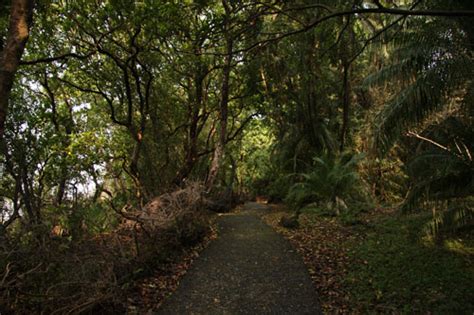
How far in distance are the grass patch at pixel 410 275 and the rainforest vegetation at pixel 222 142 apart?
0.03 m

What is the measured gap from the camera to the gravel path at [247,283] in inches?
141

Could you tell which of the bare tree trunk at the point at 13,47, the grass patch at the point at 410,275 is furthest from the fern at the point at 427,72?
the bare tree trunk at the point at 13,47

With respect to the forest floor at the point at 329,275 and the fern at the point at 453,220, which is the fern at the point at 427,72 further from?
the forest floor at the point at 329,275

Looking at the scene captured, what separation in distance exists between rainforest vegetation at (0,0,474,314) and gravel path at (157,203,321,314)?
59cm

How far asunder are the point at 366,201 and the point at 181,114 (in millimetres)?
8544

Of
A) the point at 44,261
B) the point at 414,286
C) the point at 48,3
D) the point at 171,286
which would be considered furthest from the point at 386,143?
the point at 48,3

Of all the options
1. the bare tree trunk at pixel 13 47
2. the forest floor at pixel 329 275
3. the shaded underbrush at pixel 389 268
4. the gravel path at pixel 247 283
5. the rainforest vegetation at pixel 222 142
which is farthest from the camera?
the gravel path at pixel 247 283

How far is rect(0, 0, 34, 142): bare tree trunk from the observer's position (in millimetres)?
2283

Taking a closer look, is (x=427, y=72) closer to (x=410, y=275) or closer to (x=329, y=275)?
(x=410, y=275)

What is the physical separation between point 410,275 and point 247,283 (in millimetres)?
2420

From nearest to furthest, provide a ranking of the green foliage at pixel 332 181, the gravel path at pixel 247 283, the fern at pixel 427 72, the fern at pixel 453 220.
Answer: the gravel path at pixel 247 283 → the fern at pixel 453 220 → the fern at pixel 427 72 → the green foliage at pixel 332 181

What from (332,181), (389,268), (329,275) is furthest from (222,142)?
(389,268)

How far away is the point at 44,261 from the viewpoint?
9.13 ft

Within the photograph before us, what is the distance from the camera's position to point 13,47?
2.39 metres
